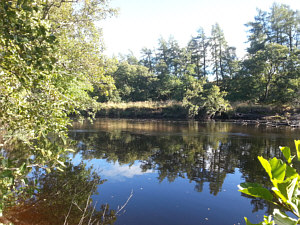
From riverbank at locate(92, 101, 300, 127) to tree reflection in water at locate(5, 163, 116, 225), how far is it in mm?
16373

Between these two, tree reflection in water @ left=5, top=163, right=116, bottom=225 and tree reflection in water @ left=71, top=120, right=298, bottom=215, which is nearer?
tree reflection in water @ left=5, top=163, right=116, bottom=225

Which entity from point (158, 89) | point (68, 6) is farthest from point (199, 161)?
point (158, 89)

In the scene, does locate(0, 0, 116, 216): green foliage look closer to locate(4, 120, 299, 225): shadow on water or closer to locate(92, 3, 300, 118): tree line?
locate(4, 120, 299, 225): shadow on water

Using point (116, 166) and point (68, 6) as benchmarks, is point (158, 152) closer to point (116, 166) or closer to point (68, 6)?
point (116, 166)

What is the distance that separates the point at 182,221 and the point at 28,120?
4.11 metres

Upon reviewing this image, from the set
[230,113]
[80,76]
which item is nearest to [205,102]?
[230,113]

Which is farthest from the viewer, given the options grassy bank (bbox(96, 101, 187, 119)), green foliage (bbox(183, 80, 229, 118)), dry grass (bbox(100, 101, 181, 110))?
dry grass (bbox(100, 101, 181, 110))

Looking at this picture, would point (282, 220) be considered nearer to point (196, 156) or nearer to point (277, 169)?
point (277, 169)

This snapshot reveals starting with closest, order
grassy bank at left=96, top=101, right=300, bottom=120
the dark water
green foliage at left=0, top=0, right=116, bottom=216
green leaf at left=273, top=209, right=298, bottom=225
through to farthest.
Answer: green leaf at left=273, top=209, right=298, bottom=225, green foliage at left=0, top=0, right=116, bottom=216, the dark water, grassy bank at left=96, top=101, right=300, bottom=120

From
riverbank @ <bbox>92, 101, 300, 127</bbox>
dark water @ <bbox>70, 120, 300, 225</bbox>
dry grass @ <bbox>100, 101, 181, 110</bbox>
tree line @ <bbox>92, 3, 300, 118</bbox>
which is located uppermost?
tree line @ <bbox>92, 3, 300, 118</bbox>

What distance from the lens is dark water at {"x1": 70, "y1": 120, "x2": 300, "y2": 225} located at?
213 inches

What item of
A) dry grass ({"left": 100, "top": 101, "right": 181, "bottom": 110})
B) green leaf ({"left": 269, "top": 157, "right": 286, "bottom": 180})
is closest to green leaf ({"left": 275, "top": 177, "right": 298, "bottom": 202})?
green leaf ({"left": 269, "top": 157, "right": 286, "bottom": 180})

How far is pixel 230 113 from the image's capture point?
3183 centimetres

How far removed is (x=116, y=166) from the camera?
9383mm
